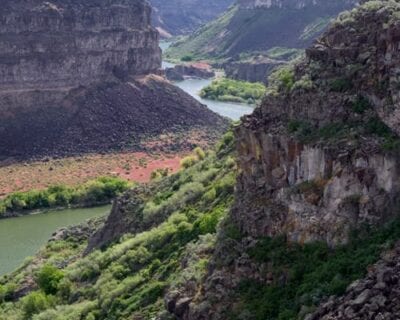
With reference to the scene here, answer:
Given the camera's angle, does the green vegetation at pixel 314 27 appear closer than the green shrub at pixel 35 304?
No

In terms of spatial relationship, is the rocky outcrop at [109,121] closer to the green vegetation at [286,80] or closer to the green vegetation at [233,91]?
the green vegetation at [233,91]

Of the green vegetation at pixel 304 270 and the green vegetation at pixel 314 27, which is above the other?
the green vegetation at pixel 314 27

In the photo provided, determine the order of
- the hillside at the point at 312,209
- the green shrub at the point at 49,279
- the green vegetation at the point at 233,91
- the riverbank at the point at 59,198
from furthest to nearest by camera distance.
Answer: the green vegetation at the point at 233,91 < the riverbank at the point at 59,198 < the green shrub at the point at 49,279 < the hillside at the point at 312,209

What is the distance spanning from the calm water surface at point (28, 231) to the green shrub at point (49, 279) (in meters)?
13.0

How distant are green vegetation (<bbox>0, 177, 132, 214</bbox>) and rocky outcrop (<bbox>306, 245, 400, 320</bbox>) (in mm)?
62249

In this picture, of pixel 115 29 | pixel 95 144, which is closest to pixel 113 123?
pixel 95 144

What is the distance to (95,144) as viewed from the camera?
106 metres

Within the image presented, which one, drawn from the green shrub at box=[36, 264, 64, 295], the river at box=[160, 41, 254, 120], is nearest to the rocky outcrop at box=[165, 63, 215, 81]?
the river at box=[160, 41, 254, 120]

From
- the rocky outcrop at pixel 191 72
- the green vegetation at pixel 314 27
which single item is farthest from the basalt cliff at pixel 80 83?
the green vegetation at pixel 314 27

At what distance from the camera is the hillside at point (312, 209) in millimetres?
22766

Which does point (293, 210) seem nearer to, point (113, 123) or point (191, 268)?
point (191, 268)

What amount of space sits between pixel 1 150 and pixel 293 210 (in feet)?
260

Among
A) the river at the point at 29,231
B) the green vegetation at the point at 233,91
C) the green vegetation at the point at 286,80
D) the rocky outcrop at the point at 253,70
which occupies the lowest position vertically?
the river at the point at 29,231

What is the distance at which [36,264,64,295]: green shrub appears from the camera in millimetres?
45406
